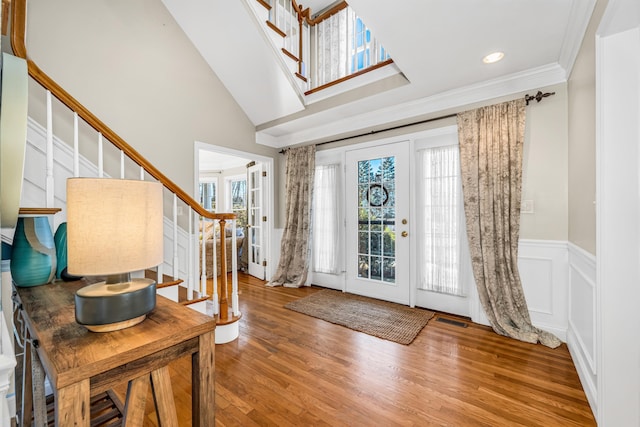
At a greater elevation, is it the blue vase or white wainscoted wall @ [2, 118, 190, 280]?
white wainscoted wall @ [2, 118, 190, 280]

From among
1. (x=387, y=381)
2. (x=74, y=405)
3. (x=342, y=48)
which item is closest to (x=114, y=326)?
(x=74, y=405)

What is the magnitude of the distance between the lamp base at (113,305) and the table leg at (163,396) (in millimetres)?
192

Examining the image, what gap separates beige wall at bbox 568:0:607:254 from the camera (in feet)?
5.28

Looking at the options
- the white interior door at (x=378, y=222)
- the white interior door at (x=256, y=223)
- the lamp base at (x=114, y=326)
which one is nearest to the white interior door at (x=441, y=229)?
the white interior door at (x=378, y=222)

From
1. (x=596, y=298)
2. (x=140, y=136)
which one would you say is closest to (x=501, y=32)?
(x=596, y=298)

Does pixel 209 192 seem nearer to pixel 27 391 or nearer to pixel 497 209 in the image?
pixel 27 391

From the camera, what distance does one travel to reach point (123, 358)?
0.77 metres

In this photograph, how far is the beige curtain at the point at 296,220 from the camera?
13.1 ft

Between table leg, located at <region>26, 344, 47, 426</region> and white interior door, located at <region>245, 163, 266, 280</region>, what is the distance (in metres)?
3.29

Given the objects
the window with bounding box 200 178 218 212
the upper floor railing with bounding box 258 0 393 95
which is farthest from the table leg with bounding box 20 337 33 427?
the window with bounding box 200 178 218 212

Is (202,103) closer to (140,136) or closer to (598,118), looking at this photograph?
(140,136)

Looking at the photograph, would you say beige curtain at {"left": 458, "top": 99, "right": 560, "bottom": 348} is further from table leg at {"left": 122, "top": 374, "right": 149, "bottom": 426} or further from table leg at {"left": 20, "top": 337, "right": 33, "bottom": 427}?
table leg at {"left": 20, "top": 337, "right": 33, "bottom": 427}

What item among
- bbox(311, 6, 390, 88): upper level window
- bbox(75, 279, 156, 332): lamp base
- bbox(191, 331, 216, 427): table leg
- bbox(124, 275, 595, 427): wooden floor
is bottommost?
bbox(124, 275, 595, 427): wooden floor

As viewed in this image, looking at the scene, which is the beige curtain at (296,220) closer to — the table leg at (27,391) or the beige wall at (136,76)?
the beige wall at (136,76)
